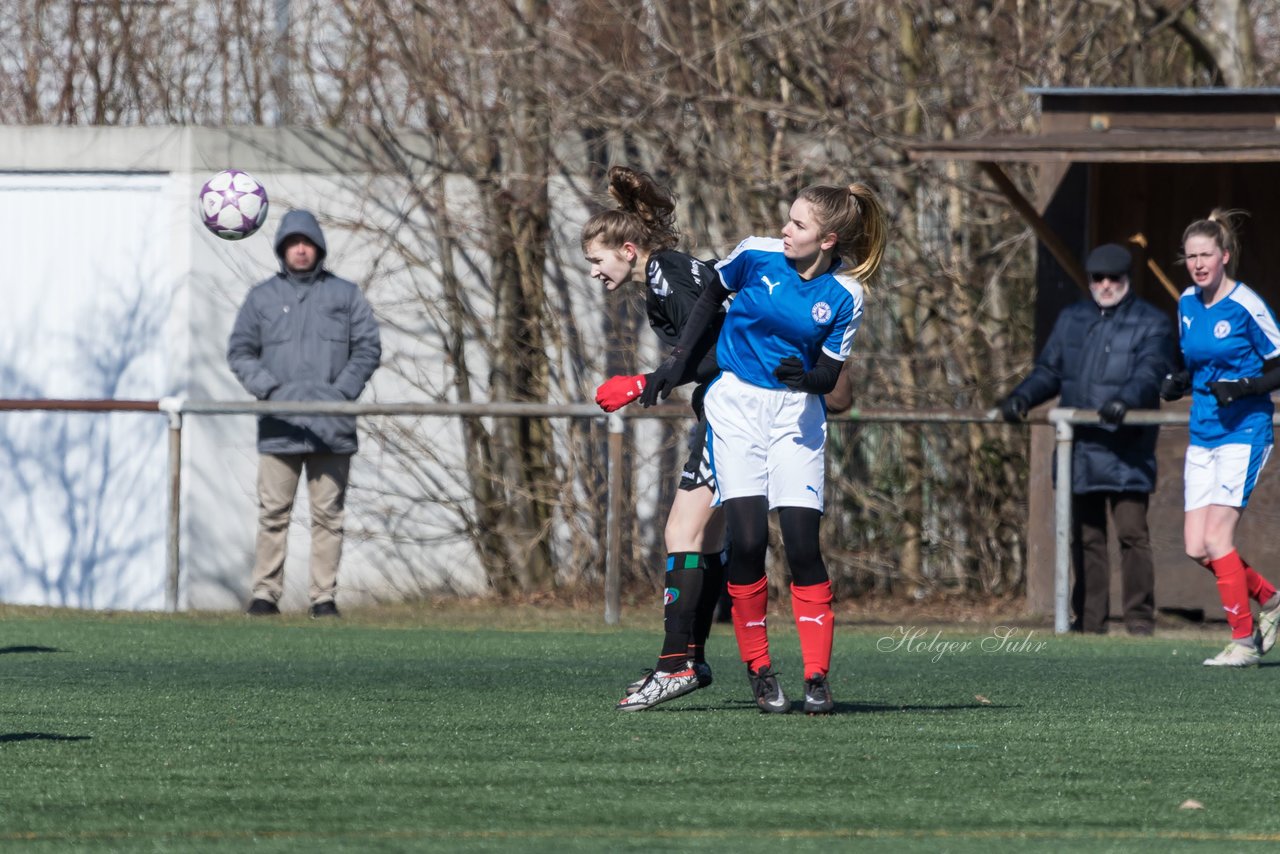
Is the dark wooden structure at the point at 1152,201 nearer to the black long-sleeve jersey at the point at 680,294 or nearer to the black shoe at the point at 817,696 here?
the black long-sleeve jersey at the point at 680,294

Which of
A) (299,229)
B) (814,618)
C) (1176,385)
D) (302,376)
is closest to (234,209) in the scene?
(299,229)

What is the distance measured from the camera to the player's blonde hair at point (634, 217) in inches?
258

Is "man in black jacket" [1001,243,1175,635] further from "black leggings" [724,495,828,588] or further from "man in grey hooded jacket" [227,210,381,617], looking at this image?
"black leggings" [724,495,828,588]

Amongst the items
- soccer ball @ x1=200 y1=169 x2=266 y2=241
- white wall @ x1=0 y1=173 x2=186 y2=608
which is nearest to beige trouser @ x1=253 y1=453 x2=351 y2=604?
soccer ball @ x1=200 y1=169 x2=266 y2=241

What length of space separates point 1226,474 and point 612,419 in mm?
3155

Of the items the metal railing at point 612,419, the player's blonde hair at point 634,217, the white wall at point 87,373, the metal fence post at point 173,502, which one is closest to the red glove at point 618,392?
the player's blonde hair at point 634,217

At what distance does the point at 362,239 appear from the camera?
535 inches

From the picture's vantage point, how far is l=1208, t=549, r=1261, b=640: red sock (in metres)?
8.75

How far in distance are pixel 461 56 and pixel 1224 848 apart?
10638mm

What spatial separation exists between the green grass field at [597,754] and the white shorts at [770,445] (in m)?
0.69

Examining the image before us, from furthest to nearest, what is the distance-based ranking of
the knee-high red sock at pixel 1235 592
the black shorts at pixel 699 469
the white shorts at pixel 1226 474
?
the knee-high red sock at pixel 1235 592, the white shorts at pixel 1226 474, the black shorts at pixel 699 469

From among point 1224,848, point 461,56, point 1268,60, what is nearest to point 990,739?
point 1224,848

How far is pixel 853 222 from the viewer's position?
20.1 ft

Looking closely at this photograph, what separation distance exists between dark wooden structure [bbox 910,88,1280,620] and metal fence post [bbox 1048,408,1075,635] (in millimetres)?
996
